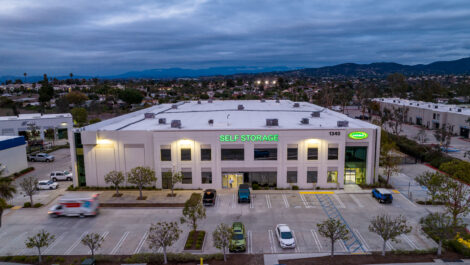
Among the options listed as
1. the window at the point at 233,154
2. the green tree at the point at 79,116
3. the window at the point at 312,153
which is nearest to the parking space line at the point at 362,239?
the window at the point at 312,153

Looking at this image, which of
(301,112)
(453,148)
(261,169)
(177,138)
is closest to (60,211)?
(177,138)

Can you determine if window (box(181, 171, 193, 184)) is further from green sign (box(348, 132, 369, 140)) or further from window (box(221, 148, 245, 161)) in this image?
green sign (box(348, 132, 369, 140))

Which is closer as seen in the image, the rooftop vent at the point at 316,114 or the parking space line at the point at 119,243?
the parking space line at the point at 119,243

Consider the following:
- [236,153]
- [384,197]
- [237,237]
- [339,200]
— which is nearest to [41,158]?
[236,153]

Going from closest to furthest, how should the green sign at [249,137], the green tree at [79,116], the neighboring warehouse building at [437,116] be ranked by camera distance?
the green sign at [249,137] → the neighboring warehouse building at [437,116] → the green tree at [79,116]

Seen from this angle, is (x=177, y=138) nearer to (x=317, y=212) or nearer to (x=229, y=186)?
(x=229, y=186)

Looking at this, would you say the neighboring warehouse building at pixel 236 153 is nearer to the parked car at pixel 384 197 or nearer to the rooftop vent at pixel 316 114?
the parked car at pixel 384 197

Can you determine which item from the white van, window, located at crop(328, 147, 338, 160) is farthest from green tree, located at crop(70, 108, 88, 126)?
window, located at crop(328, 147, 338, 160)
